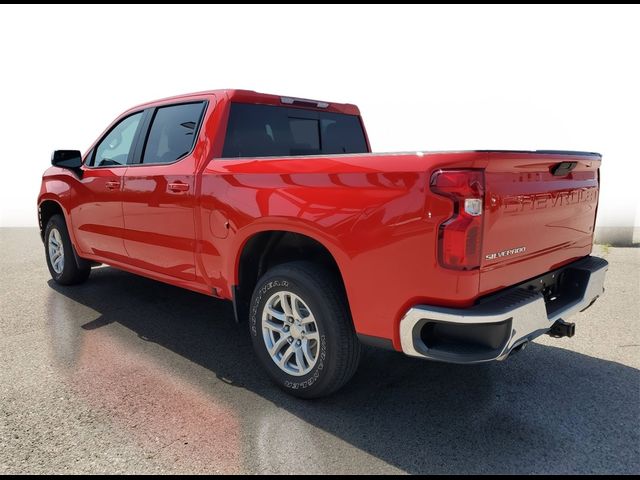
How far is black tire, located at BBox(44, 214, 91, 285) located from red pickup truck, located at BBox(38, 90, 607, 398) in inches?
49.2

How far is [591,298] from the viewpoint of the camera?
3186 mm

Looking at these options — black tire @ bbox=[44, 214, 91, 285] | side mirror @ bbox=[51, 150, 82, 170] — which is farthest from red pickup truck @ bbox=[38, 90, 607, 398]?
black tire @ bbox=[44, 214, 91, 285]

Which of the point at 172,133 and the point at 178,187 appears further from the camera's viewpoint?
the point at 172,133

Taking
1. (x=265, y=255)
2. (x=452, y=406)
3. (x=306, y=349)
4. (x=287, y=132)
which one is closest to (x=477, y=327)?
(x=452, y=406)

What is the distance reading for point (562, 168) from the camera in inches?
109

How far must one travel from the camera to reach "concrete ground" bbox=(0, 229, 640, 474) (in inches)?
96.4

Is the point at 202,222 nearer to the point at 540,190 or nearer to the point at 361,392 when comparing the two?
the point at 361,392

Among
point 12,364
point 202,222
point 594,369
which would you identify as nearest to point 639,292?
point 594,369

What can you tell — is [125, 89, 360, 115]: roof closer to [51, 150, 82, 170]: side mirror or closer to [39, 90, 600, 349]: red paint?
[39, 90, 600, 349]: red paint

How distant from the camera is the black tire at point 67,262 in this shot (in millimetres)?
5500

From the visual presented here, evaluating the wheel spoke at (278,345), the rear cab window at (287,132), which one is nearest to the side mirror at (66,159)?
the rear cab window at (287,132)

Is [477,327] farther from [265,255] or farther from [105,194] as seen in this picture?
[105,194]

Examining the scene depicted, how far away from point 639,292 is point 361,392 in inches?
165

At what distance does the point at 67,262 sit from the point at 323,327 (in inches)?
161
